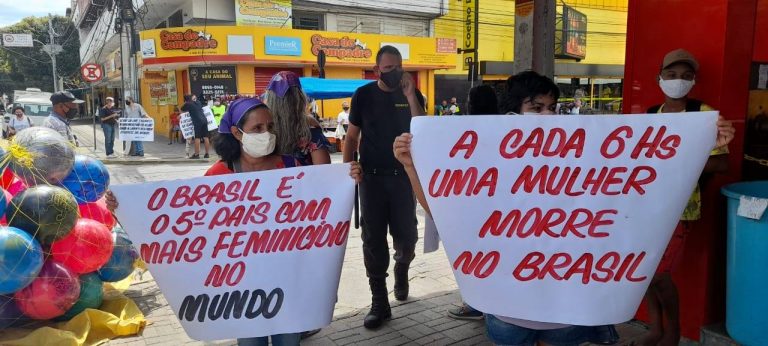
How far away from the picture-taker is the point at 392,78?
369cm

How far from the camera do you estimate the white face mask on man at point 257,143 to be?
257 centimetres

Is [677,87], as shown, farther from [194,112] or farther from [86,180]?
[194,112]

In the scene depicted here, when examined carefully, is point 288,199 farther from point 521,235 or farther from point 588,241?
point 588,241

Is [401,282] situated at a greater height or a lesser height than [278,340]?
lesser

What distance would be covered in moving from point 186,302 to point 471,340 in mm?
2062

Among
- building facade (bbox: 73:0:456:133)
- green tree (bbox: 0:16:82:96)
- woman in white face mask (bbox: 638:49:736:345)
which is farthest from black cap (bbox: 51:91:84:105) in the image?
green tree (bbox: 0:16:82:96)

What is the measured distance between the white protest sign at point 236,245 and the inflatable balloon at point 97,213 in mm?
2495

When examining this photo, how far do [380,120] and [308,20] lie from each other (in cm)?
2277

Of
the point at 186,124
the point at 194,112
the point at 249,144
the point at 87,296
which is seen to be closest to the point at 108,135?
the point at 186,124

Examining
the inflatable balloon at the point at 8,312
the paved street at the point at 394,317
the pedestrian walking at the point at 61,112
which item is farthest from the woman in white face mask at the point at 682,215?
the pedestrian walking at the point at 61,112

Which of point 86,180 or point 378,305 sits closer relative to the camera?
point 378,305

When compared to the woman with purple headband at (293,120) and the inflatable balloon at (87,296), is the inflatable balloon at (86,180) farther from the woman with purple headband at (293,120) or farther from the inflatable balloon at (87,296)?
the woman with purple headband at (293,120)

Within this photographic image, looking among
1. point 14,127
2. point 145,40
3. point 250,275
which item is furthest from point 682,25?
point 145,40

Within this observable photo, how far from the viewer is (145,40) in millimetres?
20688
